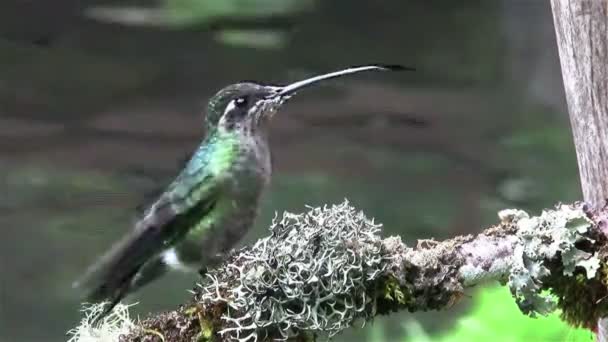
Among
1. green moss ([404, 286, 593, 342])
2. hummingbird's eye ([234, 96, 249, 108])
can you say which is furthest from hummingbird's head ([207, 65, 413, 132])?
green moss ([404, 286, 593, 342])

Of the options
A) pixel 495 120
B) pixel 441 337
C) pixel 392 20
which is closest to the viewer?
pixel 441 337

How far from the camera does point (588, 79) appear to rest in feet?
2.94

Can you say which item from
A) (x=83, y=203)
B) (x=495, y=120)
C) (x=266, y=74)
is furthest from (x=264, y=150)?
(x=495, y=120)

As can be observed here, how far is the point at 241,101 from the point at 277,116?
0.93 m

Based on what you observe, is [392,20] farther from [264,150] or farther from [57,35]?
[264,150]

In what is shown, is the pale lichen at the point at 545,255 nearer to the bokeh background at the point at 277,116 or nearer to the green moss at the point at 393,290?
the green moss at the point at 393,290

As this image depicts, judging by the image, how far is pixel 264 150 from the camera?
743 mm

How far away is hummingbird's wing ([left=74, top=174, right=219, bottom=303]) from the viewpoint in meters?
0.72

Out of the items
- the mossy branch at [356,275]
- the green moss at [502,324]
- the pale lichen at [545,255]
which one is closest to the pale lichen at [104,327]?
the mossy branch at [356,275]

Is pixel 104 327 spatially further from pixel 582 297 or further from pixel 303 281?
pixel 582 297

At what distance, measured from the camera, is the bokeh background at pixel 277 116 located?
1.62 meters

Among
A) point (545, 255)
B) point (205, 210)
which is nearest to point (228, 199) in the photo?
point (205, 210)

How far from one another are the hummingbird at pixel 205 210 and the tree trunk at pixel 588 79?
0.40 meters

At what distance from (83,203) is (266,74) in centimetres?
51
